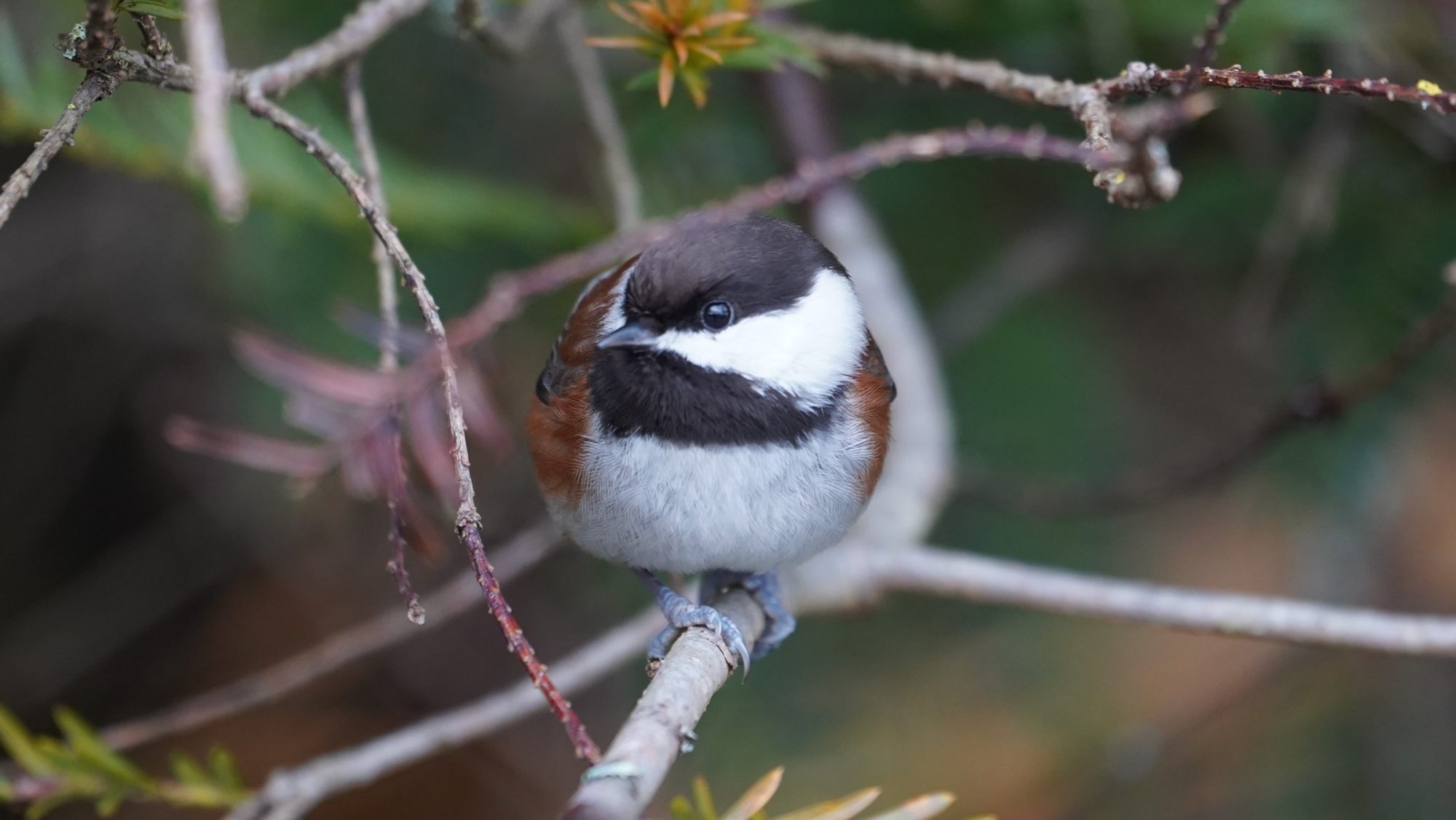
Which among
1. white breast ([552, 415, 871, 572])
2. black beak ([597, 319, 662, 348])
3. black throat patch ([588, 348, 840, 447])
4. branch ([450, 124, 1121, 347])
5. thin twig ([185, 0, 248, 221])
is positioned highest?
branch ([450, 124, 1121, 347])

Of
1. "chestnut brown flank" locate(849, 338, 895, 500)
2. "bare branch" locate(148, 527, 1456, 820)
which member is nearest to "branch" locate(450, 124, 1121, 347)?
"chestnut brown flank" locate(849, 338, 895, 500)

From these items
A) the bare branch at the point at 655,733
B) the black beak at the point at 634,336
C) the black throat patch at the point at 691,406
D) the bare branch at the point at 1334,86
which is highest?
the black beak at the point at 634,336

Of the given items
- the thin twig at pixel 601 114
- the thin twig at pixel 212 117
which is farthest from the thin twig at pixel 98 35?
the thin twig at pixel 601 114

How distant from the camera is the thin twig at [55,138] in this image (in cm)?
108

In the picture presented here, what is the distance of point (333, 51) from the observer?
167cm

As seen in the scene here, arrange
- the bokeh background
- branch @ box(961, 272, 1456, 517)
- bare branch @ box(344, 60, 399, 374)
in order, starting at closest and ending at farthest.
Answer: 1. bare branch @ box(344, 60, 399, 374)
2. branch @ box(961, 272, 1456, 517)
3. the bokeh background

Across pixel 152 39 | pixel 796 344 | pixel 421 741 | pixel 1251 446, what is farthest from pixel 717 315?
pixel 1251 446

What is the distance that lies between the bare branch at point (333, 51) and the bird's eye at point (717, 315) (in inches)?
25.8

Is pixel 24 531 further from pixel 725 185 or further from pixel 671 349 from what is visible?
pixel 671 349

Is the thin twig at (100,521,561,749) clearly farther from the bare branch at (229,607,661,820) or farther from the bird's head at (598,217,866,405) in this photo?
the bird's head at (598,217,866,405)

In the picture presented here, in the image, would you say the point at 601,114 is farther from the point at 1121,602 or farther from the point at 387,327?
the point at 1121,602

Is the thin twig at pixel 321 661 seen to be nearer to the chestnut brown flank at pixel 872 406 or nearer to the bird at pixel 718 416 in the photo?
the bird at pixel 718 416

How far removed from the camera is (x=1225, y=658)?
3.69 meters

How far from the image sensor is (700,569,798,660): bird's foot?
2.17m
